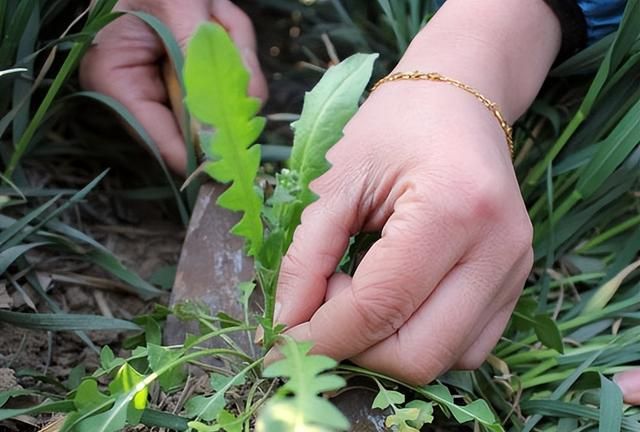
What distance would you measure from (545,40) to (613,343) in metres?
0.43

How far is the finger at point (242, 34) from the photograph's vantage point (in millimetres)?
1373

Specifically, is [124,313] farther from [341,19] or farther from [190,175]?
[341,19]

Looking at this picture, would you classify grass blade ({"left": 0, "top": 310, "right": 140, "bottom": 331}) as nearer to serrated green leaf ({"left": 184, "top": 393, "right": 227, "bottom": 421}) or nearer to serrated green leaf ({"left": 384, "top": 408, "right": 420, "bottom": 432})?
serrated green leaf ({"left": 184, "top": 393, "right": 227, "bottom": 421})

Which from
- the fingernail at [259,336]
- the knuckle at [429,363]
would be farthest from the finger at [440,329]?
the fingernail at [259,336]

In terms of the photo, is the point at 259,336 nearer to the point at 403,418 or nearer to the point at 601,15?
the point at 403,418

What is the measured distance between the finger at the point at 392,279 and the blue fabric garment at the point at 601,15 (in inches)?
20.7

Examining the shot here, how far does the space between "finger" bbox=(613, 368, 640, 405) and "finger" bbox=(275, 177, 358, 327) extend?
1.29ft

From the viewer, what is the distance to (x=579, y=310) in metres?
1.20

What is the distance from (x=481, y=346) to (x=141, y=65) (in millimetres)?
709

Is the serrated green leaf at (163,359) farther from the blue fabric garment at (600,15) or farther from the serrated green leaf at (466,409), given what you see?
the blue fabric garment at (600,15)

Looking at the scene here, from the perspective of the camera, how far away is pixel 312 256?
97 cm

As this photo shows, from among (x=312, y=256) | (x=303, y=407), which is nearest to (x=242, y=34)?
(x=312, y=256)

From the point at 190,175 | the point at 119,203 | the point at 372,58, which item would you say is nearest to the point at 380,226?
the point at 372,58

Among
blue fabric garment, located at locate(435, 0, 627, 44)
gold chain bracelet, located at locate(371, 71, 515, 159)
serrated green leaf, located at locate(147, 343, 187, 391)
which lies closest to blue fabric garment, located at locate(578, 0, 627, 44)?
blue fabric garment, located at locate(435, 0, 627, 44)
